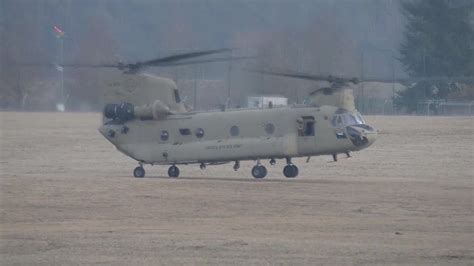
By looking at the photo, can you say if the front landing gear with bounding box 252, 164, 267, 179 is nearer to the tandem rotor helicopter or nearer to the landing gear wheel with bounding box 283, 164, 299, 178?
the tandem rotor helicopter

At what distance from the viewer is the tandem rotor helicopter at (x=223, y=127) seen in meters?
29.8

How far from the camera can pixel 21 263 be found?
1593 centimetres

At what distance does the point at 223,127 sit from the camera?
3069 cm

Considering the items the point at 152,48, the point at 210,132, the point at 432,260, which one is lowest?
the point at 432,260

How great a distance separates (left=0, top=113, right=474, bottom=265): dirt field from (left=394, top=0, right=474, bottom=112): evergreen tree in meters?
25.8

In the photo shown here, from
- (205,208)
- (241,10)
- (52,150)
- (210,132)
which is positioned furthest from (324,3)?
(205,208)

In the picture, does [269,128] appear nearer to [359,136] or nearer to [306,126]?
[306,126]

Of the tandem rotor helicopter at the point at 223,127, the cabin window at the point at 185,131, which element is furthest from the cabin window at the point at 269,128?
the cabin window at the point at 185,131

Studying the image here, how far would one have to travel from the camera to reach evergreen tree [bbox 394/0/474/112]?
64.1 meters

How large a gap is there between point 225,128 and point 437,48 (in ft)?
118

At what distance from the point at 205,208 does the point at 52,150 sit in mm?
20809

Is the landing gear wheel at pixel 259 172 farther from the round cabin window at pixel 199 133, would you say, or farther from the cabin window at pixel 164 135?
the cabin window at pixel 164 135

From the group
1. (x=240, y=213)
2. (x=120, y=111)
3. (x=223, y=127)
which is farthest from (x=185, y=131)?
(x=240, y=213)

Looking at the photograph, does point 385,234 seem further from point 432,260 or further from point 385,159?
point 385,159
